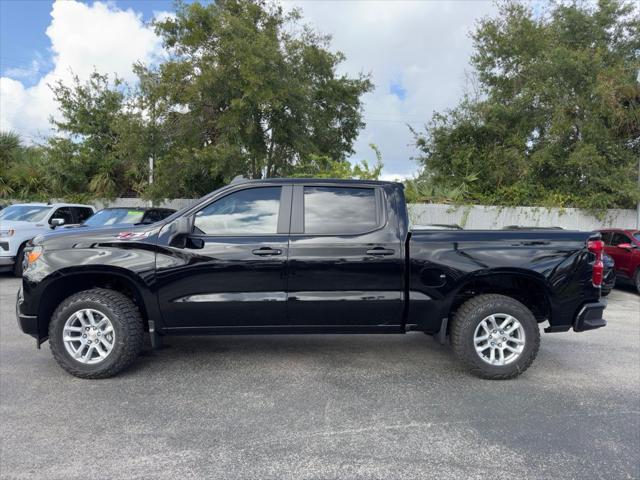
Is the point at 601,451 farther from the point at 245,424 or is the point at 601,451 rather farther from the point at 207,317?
the point at 207,317

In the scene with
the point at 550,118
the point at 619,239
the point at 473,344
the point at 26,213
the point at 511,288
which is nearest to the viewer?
the point at 473,344

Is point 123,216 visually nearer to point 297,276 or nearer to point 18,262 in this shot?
point 18,262

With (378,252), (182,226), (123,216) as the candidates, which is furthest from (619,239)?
(123,216)

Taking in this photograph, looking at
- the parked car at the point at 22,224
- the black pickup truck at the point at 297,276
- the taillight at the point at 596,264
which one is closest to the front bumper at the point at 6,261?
the parked car at the point at 22,224

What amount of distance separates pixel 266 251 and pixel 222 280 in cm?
49

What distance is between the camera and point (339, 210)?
427 centimetres

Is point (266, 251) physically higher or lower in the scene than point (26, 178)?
lower

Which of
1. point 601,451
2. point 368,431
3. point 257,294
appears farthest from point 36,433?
point 601,451

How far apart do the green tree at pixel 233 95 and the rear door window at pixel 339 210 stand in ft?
29.9

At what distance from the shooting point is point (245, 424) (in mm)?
3287

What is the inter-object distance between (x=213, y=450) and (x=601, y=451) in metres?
2.63

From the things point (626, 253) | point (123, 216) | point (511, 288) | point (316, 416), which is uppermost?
point (123, 216)

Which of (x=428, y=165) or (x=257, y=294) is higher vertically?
(x=428, y=165)

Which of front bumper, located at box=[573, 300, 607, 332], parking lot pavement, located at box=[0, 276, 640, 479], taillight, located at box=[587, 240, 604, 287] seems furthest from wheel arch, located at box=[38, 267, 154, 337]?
taillight, located at box=[587, 240, 604, 287]
